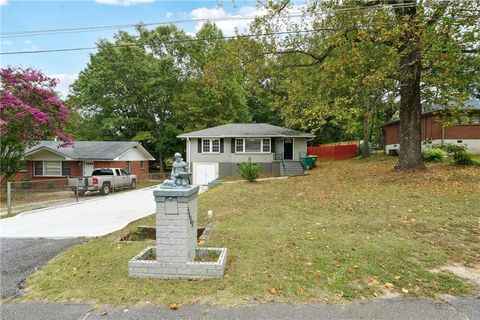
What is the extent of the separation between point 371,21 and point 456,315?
33.3ft

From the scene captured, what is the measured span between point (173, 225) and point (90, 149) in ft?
72.7

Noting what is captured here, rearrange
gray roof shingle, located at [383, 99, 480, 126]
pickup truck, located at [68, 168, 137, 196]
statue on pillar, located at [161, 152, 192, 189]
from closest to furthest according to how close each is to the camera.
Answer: statue on pillar, located at [161, 152, 192, 189], gray roof shingle, located at [383, 99, 480, 126], pickup truck, located at [68, 168, 137, 196]

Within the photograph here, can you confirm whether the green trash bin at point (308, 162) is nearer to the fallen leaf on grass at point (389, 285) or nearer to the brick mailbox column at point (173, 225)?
the fallen leaf on grass at point (389, 285)

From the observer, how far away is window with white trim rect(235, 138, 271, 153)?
2055 cm

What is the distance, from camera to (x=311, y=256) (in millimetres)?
4484

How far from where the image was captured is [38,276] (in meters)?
4.25

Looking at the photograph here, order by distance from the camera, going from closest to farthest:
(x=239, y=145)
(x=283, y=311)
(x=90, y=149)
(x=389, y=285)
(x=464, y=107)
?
(x=283, y=311)
(x=389, y=285)
(x=464, y=107)
(x=239, y=145)
(x=90, y=149)

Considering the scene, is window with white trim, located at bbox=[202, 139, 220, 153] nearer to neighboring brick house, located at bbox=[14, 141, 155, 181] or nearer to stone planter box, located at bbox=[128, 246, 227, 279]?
neighboring brick house, located at bbox=[14, 141, 155, 181]

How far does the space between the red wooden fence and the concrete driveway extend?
21938 mm

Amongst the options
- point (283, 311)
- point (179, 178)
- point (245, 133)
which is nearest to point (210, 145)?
point (245, 133)

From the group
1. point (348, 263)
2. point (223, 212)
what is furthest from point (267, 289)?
point (223, 212)

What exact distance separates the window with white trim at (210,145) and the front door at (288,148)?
17.3ft

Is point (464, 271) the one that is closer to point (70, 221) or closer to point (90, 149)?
point (70, 221)

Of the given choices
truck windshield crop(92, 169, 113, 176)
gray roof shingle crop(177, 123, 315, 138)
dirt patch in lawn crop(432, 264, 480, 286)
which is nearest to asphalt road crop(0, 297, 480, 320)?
dirt patch in lawn crop(432, 264, 480, 286)
